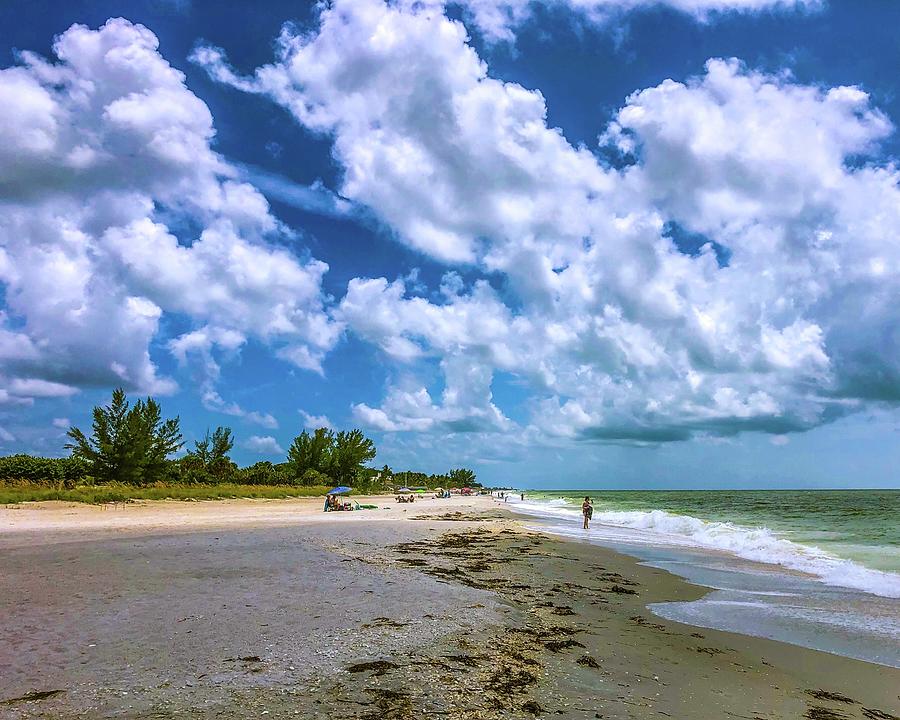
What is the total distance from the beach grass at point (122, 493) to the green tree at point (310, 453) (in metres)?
21.3

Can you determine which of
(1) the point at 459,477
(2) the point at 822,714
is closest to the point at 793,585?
(2) the point at 822,714

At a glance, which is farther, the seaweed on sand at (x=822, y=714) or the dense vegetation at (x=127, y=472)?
the dense vegetation at (x=127, y=472)

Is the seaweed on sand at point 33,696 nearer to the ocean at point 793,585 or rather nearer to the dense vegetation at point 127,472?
the ocean at point 793,585

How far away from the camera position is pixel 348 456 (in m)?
88.6

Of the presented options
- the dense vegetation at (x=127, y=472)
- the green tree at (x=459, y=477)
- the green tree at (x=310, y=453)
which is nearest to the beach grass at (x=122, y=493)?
the dense vegetation at (x=127, y=472)

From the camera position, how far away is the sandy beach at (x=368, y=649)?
5.90 meters

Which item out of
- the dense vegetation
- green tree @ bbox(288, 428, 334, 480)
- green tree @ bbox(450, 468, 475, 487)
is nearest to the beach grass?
the dense vegetation

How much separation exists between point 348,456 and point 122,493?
51.3 m

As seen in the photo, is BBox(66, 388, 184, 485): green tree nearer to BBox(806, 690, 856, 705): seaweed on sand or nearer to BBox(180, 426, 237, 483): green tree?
BBox(180, 426, 237, 483): green tree

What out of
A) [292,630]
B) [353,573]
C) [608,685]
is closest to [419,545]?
[353,573]

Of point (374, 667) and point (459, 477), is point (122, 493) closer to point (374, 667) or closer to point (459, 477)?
point (374, 667)

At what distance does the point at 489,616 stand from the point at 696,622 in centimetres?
465

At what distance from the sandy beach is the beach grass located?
872 inches

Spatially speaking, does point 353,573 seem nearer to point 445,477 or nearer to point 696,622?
point 696,622
